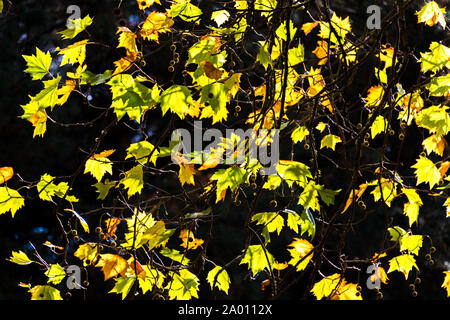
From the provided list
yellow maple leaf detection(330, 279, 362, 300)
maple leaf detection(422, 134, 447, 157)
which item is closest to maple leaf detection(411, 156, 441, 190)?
maple leaf detection(422, 134, 447, 157)

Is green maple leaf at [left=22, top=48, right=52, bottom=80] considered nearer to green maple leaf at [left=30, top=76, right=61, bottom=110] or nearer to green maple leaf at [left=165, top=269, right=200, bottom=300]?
green maple leaf at [left=30, top=76, right=61, bottom=110]

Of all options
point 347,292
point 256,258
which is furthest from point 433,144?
point 256,258

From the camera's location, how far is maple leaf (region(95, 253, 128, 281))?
1.85 m

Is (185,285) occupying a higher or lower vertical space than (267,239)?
lower

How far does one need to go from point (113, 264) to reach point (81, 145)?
8.72 feet

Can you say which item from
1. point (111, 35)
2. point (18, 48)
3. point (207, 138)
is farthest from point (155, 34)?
point (18, 48)

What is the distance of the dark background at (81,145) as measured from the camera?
3.90m

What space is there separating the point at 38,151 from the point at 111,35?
3.16 feet

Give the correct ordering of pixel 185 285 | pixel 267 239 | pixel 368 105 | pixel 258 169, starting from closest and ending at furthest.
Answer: pixel 258 169 < pixel 267 239 < pixel 185 285 < pixel 368 105

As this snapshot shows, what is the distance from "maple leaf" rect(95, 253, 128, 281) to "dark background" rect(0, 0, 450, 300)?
6.76 ft

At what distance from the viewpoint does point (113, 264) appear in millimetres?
1859

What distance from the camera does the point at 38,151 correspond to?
14.5 feet

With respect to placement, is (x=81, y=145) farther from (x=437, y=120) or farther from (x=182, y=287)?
(x=437, y=120)
